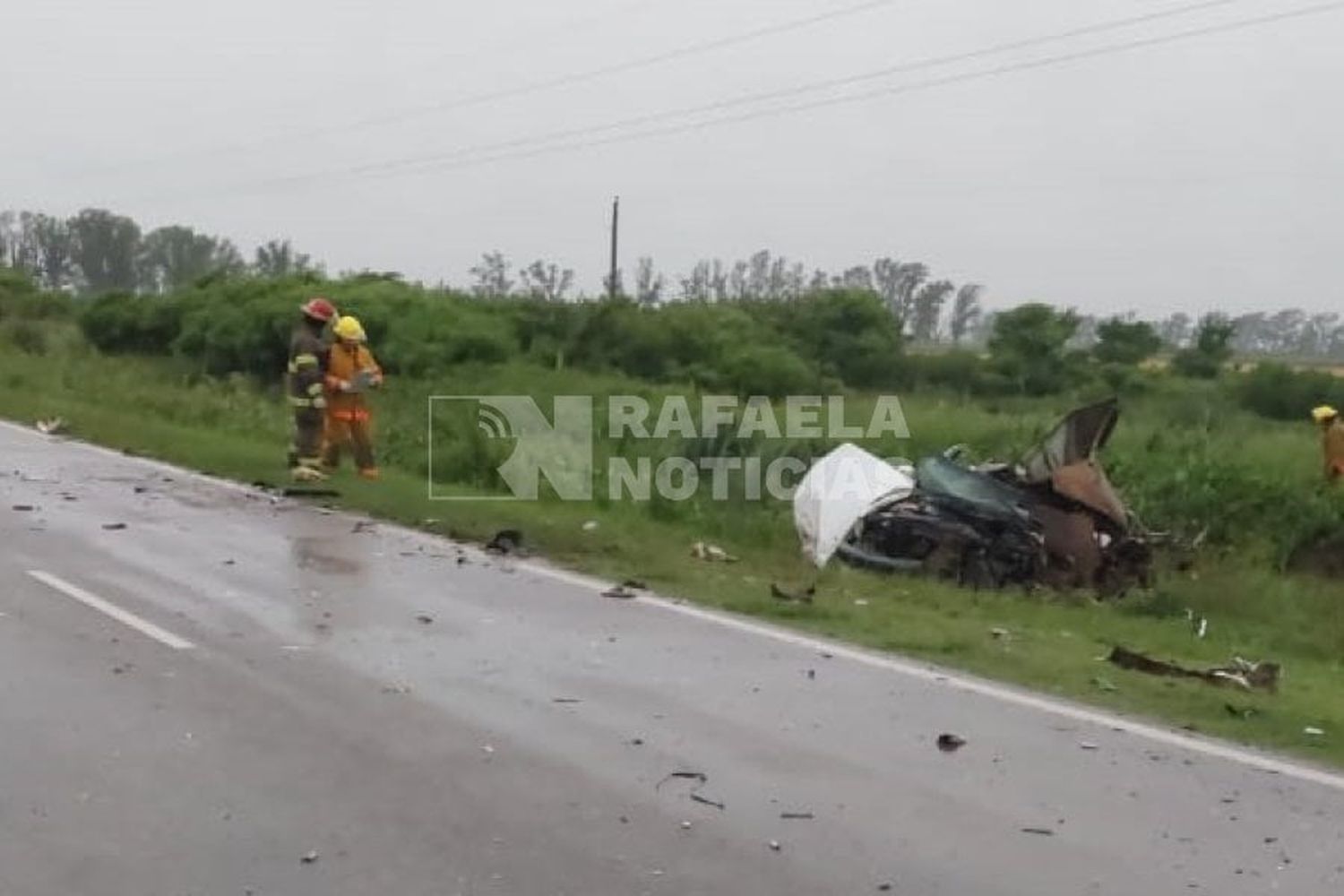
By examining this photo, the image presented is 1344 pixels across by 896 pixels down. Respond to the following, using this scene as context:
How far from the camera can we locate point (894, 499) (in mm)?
12586

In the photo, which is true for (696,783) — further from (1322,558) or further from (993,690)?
(1322,558)

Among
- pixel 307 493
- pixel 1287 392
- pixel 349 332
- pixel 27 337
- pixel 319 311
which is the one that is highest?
pixel 319 311

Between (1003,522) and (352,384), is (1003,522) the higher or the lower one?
the lower one

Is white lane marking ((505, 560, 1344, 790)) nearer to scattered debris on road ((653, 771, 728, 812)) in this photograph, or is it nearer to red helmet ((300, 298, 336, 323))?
scattered debris on road ((653, 771, 728, 812))

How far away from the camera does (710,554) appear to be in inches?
484

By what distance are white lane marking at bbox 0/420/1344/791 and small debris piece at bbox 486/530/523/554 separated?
155mm

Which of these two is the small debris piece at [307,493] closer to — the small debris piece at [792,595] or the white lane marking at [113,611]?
the white lane marking at [113,611]

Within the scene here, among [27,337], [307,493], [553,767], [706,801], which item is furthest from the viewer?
[27,337]

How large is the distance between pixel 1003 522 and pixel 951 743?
226 inches

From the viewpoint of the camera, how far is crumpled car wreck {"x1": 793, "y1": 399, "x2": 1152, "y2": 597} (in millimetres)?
12023

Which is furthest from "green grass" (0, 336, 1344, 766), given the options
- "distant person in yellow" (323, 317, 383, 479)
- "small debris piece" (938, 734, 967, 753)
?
"small debris piece" (938, 734, 967, 753)

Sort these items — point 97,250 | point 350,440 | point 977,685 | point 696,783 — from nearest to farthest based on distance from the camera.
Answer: point 696,783
point 977,685
point 350,440
point 97,250

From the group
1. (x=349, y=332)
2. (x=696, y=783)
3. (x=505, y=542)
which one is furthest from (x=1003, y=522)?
(x=349, y=332)

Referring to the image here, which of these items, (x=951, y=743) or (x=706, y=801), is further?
(x=951, y=743)
